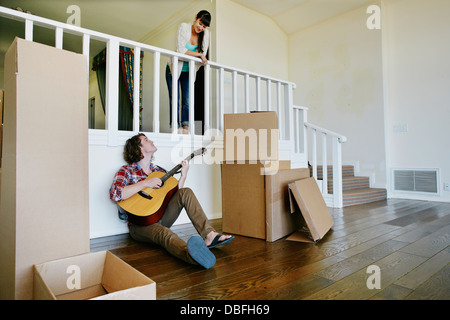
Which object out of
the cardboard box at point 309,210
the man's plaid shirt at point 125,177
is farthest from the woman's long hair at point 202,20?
the cardboard box at point 309,210

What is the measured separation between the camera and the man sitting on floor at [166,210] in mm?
1329

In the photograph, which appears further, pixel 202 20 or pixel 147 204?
→ pixel 202 20

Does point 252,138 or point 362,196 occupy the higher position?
point 252,138

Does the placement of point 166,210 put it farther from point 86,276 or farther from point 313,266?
point 313,266

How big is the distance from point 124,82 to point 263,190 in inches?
180

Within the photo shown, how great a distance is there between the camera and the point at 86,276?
1019 mm

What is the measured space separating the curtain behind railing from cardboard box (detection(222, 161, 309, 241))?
13.2ft

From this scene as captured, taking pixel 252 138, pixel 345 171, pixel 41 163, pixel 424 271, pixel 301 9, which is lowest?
pixel 424 271

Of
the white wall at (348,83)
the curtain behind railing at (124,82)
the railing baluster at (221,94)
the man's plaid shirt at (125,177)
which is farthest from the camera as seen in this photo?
the curtain behind railing at (124,82)

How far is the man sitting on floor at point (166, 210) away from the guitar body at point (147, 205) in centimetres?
3

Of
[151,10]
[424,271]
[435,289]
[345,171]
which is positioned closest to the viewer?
[435,289]

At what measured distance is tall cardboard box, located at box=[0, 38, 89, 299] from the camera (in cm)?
91

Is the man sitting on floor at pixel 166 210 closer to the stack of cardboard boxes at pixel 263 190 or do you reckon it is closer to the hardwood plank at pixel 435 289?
the stack of cardboard boxes at pixel 263 190

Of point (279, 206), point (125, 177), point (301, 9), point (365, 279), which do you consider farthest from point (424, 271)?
point (301, 9)
